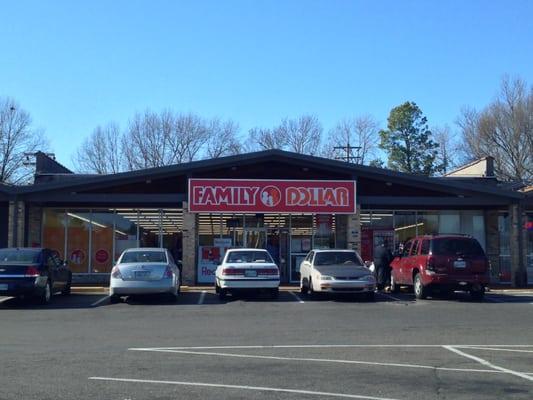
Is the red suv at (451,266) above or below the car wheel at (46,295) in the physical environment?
above

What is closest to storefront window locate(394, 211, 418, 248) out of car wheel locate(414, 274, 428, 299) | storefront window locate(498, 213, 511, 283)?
storefront window locate(498, 213, 511, 283)

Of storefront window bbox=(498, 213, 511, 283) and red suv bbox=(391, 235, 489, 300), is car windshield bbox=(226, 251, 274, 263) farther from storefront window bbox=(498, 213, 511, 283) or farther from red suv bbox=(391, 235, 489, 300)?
storefront window bbox=(498, 213, 511, 283)

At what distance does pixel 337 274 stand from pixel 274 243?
8511mm

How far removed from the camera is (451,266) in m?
19.0

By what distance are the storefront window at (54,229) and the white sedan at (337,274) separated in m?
11.4

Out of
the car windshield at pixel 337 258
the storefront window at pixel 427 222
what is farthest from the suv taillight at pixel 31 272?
the storefront window at pixel 427 222

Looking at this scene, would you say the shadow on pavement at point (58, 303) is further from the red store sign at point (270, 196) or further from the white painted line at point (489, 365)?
the white painted line at point (489, 365)

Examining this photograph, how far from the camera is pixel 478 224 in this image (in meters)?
28.4

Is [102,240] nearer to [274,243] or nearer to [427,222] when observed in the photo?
[274,243]

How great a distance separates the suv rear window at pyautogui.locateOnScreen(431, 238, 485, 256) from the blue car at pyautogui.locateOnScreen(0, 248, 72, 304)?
422 inches

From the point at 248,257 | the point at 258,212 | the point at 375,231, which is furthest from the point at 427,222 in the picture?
the point at 248,257

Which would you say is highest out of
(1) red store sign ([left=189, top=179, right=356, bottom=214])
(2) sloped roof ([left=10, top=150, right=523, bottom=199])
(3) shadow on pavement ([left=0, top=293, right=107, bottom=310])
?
(2) sloped roof ([left=10, top=150, right=523, bottom=199])

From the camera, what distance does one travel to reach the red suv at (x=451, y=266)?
1902 centimetres

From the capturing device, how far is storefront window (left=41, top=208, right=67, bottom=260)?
27078 millimetres
